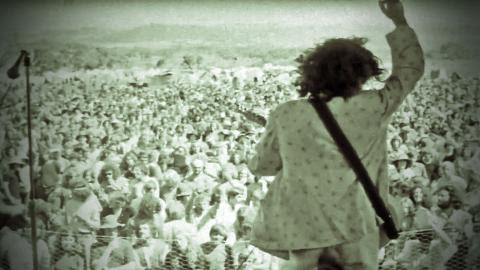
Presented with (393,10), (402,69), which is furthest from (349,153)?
(393,10)

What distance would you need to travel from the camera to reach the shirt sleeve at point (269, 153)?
143 inches

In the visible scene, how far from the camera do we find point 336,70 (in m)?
3.66

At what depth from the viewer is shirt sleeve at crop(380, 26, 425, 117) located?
3742mm

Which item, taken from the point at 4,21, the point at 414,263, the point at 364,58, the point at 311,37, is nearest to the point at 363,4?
the point at 311,37

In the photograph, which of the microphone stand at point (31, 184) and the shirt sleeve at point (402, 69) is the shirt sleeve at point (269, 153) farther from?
the microphone stand at point (31, 184)

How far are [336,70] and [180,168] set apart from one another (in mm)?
1489

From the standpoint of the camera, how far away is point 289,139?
140 inches

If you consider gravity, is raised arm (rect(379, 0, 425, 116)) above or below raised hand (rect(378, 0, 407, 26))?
below

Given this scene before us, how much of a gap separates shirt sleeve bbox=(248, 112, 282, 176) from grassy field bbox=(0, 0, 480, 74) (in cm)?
107

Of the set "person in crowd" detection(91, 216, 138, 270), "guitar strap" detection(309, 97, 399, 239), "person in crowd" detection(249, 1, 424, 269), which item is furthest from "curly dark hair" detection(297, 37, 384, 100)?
"person in crowd" detection(91, 216, 138, 270)

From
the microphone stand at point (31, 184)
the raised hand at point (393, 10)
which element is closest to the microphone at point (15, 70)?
the microphone stand at point (31, 184)

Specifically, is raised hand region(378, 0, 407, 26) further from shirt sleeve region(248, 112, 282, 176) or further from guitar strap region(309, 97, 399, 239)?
shirt sleeve region(248, 112, 282, 176)

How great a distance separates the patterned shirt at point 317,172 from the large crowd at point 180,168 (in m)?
0.86

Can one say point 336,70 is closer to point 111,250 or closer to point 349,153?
point 349,153
